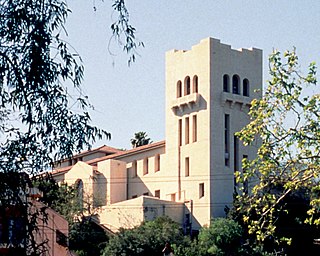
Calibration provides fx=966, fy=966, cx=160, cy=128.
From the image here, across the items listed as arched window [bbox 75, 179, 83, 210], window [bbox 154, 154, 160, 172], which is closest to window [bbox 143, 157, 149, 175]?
window [bbox 154, 154, 160, 172]

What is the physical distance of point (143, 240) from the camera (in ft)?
181

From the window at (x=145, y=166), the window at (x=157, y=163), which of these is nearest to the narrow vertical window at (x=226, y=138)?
the window at (x=157, y=163)

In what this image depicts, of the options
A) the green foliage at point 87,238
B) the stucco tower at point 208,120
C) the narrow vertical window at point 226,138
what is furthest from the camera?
the narrow vertical window at point 226,138

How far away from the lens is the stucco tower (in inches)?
2502

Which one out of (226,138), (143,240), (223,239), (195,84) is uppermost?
(195,84)

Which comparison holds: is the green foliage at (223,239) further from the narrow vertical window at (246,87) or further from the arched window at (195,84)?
the narrow vertical window at (246,87)

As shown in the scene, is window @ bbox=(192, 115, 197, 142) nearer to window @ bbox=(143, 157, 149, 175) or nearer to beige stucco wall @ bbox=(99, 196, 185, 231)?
beige stucco wall @ bbox=(99, 196, 185, 231)

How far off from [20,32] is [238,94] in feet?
180

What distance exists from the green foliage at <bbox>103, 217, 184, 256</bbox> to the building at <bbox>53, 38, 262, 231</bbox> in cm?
438

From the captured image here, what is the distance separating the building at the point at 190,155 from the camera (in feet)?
208

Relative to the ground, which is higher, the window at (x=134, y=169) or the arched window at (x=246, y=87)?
the arched window at (x=246, y=87)

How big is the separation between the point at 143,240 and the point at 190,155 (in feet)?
38.5

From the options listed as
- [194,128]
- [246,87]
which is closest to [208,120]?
[194,128]

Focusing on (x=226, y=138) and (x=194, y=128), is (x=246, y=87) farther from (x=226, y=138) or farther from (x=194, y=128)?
(x=194, y=128)
